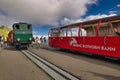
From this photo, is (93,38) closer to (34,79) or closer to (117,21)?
(117,21)

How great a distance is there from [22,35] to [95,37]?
13.7 m

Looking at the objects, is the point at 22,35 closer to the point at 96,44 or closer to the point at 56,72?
the point at 96,44

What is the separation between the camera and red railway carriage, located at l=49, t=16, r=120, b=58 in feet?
43.6

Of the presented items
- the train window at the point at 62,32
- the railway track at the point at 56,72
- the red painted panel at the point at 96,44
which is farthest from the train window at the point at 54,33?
the railway track at the point at 56,72

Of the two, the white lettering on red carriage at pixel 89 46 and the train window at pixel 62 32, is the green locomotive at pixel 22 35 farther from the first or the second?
the white lettering on red carriage at pixel 89 46

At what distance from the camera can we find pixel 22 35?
26.8m

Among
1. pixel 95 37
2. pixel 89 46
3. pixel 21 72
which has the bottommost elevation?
pixel 21 72

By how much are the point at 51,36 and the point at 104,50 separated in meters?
14.2

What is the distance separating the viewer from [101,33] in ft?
49.3

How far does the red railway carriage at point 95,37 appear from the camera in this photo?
43.6 feet

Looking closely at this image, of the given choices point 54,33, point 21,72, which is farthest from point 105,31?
point 54,33

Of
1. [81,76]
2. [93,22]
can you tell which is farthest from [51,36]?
[81,76]

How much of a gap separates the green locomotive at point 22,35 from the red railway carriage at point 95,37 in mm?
6480

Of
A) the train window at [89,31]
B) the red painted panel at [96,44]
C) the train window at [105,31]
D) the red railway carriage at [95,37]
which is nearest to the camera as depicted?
the red painted panel at [96,44]
